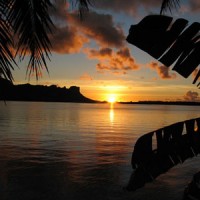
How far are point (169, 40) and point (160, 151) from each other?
1866mm

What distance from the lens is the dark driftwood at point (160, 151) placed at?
557 centimetres

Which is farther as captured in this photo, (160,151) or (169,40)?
(160,151)

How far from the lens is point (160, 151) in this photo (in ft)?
19.2

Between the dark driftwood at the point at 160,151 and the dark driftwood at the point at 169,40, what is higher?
the dark driftwood at the point at 169,40

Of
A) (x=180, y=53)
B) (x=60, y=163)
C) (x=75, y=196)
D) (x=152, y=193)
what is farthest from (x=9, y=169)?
(x=180, y=53)

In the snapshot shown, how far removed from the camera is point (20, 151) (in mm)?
25750

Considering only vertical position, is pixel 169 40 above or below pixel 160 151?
above

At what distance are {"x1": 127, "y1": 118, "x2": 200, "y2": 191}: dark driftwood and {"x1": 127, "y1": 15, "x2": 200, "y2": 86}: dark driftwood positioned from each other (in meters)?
1.12

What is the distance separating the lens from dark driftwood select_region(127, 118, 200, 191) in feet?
18.3

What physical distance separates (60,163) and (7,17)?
17.2m

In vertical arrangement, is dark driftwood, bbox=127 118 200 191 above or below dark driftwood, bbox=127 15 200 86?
below

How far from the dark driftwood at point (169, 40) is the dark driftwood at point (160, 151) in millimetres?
1118

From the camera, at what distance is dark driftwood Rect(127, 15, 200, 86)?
4.92 meters

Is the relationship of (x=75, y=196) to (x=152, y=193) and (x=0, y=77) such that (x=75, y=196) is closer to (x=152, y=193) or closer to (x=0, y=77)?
(x=152, y=193)
